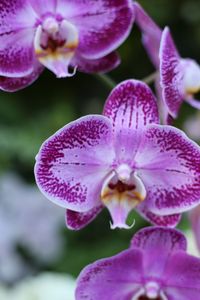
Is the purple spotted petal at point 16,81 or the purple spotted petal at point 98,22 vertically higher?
the purple spotted petal at point 98,22

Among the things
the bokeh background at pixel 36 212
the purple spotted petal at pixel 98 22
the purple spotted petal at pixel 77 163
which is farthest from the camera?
the bokeh background at pixel 36 212

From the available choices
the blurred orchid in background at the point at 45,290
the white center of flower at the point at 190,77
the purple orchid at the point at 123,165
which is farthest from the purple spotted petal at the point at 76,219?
the blurred orchid in background at the point at 45,290

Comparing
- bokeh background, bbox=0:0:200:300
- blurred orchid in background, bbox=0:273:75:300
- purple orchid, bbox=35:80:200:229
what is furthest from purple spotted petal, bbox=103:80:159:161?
bokeh background, bbox=0:0:200:300

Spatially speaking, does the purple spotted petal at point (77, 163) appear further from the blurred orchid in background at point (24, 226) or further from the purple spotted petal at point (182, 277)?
the blurred orchid in background at point (24, 226)

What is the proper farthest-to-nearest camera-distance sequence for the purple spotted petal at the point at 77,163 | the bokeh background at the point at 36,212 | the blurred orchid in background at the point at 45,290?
the bokeh background at the point at 36,212 < the blurred orchid in background at the point at 45,290 < the purple spotted petal at the point at 77,163

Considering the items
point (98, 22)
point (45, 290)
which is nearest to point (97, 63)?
point (98, 22)

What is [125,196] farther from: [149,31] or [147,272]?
[149,31]
